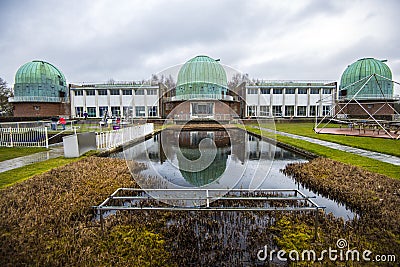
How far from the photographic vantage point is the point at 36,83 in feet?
163

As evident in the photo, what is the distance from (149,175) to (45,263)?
446 centimetres

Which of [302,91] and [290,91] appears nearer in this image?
[290,91]

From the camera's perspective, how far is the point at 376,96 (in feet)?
164

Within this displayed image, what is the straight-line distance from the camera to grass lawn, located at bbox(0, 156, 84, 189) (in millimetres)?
8030

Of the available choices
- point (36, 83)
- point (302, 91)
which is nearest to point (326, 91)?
point (302, 91)

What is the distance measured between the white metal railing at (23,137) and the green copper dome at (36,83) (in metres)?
37.9

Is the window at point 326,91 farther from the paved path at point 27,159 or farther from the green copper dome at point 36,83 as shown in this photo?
the green copper dome at point 36,83

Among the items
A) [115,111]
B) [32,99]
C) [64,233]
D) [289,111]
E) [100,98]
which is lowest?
[64,233]

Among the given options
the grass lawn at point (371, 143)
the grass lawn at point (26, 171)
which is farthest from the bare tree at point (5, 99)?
the grass lawn at point (371, 143)

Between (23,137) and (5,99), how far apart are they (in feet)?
166

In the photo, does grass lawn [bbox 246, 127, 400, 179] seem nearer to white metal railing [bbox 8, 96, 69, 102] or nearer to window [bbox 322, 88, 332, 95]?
window [bbox 322, 88, 332, 95]

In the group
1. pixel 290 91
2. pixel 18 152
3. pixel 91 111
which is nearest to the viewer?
pixel 18 152

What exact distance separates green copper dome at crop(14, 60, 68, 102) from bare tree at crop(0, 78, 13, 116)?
26.9 ft

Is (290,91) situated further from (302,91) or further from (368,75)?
(368,75)
